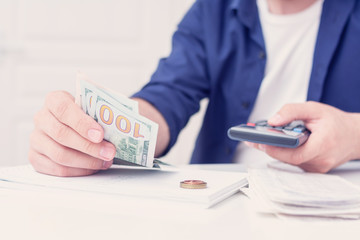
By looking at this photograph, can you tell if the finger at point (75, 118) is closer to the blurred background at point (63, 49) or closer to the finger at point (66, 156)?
the finger at point (66, 156)

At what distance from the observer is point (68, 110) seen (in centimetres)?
61

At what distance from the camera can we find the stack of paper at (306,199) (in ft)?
1.51

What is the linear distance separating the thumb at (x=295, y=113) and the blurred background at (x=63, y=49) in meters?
1.68

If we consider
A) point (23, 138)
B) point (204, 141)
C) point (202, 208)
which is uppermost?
point (202, 208)

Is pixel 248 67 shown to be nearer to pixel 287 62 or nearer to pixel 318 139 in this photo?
pixel 287 62

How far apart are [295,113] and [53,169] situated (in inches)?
15.0

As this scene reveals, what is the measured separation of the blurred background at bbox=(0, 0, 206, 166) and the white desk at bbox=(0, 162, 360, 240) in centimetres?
172

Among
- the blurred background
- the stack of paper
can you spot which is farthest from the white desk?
the blurred background

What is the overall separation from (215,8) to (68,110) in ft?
2.12

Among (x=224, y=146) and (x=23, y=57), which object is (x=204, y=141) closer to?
(x=224, y=146)

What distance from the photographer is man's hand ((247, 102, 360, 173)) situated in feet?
2.20

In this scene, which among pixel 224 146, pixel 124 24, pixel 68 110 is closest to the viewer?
pixel 68 110

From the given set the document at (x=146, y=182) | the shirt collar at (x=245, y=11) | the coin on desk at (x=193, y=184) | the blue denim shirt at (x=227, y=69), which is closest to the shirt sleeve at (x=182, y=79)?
the blue denim shirt at (x=227, y=69)

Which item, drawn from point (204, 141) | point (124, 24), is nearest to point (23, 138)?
point (124, 24)
